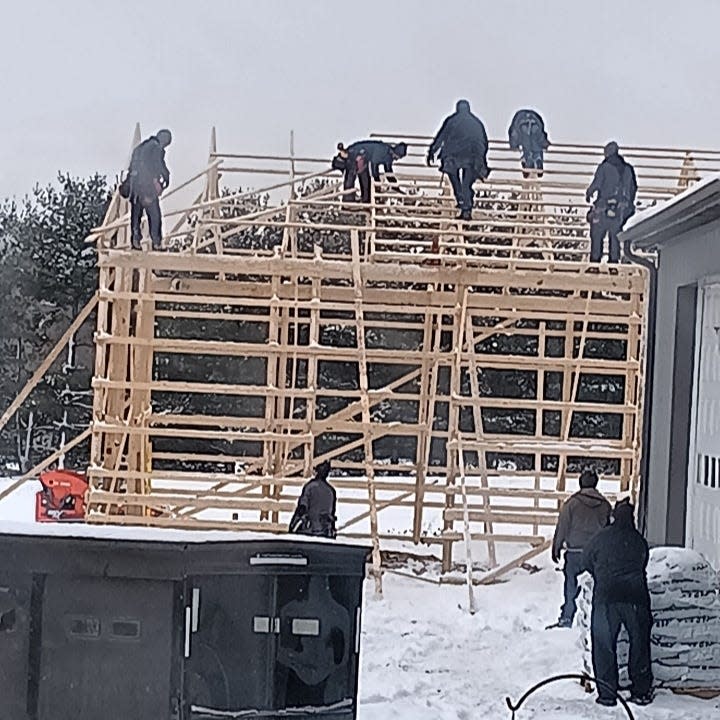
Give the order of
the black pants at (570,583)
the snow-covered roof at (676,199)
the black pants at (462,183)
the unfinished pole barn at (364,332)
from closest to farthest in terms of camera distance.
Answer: the snow-covered roof at (676,199) → the black pants at (570,583) → the unfinished pole barn at (364,332) → the black pants at (462,183)

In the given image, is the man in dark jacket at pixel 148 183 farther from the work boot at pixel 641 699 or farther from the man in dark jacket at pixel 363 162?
the work boot at pixel 641 699

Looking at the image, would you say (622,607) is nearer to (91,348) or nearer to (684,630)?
(684,630)

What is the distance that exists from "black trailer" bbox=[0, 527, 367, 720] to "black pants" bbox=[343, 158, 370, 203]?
316 inches

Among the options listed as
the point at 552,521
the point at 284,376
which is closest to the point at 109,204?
the point at 284,376

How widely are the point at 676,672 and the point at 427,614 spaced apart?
3.00 m

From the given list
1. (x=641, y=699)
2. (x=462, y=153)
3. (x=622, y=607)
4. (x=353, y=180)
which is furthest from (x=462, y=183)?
(x=641, y=699)

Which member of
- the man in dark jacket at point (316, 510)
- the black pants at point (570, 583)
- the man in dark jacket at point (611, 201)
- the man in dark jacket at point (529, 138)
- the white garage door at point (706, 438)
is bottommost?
the black pants at point (570, 583)

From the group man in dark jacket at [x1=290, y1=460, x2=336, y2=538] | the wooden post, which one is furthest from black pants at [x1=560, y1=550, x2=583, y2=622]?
the wooden post

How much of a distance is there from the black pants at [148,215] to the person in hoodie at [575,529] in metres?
4.60

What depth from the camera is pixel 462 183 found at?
12180mm

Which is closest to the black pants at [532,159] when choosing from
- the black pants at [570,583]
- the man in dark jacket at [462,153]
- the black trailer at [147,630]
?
the man in dark jacket at [462,153]

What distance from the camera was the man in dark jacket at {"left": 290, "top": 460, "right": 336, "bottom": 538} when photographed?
970 cm

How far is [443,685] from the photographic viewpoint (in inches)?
274

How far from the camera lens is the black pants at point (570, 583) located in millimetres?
8836
